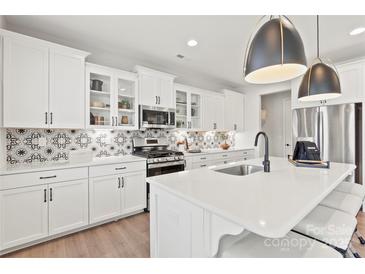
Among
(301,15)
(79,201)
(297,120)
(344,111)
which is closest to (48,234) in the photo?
(79,201)

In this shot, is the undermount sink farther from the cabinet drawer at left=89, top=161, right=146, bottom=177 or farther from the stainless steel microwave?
the stainless steel microwave

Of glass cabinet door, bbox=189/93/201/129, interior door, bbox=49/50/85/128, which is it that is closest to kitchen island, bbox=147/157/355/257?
interior door, bbox=49/50/85/128

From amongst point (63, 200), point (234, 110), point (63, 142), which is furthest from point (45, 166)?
point (234, 110)

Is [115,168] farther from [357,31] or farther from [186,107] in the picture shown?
[357,31]

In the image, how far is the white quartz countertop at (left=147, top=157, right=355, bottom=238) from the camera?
77 cm

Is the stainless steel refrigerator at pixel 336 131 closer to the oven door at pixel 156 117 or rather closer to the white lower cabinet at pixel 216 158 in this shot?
the white lower cabinet at pixel 216 158

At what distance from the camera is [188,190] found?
116 centimetres

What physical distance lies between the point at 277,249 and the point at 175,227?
0.63 m

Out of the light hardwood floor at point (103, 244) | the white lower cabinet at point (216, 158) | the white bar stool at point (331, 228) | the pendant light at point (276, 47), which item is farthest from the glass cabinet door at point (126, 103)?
the white bar stool at point (331, 228)

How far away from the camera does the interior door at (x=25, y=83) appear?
188cm

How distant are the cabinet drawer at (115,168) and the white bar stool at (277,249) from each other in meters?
1.89

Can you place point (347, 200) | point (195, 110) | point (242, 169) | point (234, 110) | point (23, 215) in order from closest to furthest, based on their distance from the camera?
point (347, 200) → point (23, 215) → point (242, 169) → point (195, 110) → point (234, 110)

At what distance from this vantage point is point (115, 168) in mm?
2482

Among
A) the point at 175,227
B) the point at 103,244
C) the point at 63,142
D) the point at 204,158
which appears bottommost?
the point at 103,244
